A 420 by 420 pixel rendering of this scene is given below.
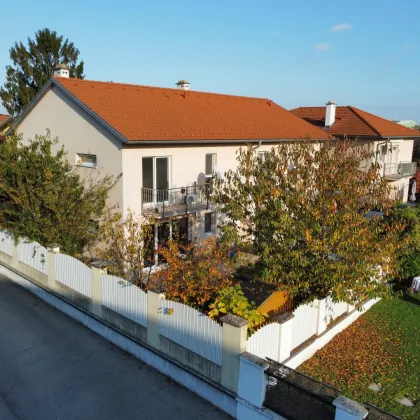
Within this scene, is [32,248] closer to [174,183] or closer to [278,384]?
[174,183]

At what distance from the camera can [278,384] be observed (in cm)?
691

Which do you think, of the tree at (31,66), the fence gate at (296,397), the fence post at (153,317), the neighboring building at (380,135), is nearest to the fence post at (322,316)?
the fence gate at (296,397)

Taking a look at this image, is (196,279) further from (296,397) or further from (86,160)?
(86,160)

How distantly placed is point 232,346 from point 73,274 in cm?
543

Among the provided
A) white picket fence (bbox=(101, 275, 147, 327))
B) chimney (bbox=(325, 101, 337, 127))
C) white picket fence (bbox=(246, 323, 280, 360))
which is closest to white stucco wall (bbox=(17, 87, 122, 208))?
white picket fence (bbox=(101, 275, 147, 327))

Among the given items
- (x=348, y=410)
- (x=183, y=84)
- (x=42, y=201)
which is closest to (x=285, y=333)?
(x=348, y=410)

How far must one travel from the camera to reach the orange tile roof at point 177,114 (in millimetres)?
14148

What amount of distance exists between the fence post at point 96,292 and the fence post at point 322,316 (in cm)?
524

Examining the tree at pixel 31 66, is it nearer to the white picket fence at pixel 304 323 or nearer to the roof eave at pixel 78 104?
the roof eave at pixel 78 104

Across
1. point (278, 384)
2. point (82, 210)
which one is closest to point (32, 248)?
point (82, 210)

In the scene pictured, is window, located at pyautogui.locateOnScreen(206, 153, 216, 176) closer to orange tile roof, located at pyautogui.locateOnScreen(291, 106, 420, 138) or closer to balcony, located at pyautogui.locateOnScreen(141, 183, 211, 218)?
balcony, located at pyautogui.locateOnScreen(141, 183, 211, 218)

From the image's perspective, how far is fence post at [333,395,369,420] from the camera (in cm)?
569

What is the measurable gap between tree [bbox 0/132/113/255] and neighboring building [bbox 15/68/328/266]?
1.46m

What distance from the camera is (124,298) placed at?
927 centimetres
